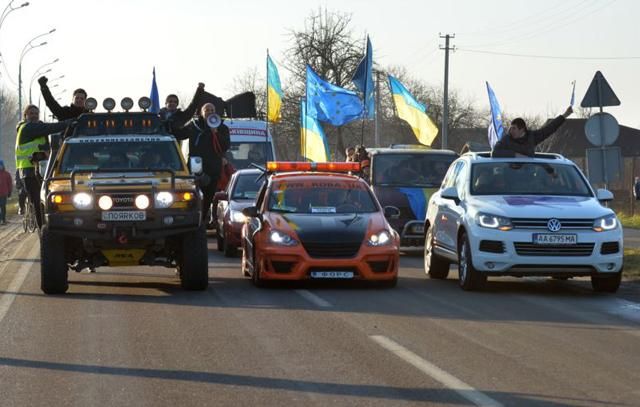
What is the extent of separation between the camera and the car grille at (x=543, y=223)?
50.3ft

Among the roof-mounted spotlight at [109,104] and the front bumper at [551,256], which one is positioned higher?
the roof-mounted spotlight at [109,104]

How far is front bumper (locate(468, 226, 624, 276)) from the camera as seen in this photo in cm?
1526

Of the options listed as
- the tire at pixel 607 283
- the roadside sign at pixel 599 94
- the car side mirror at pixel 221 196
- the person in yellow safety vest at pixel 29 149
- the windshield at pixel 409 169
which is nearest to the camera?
the tire at pixel 607 283

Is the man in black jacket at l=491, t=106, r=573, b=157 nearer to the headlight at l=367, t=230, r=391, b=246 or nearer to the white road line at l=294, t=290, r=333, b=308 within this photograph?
the headlight at l=367, t=230, r=391, b=246

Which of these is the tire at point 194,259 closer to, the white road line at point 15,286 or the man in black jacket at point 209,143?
the white road line at point 15,286

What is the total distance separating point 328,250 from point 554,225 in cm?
257

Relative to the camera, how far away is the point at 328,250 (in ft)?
52.1

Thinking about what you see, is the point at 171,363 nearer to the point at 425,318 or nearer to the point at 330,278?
the point at 425,318

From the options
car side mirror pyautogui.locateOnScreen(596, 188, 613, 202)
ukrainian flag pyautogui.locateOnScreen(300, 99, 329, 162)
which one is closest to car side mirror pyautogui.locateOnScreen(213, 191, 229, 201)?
car side mirror pyautogui.locateOnScreen(596, 188, 613, 202)

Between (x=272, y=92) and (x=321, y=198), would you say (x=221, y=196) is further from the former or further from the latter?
(x=272, y=92)

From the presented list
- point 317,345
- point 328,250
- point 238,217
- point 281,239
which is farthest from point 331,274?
point 238,217

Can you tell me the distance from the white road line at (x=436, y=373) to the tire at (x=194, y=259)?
173 inches

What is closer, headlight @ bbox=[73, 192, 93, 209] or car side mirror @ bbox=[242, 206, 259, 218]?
headlight @ bbox=[73, 192, 93, 209]

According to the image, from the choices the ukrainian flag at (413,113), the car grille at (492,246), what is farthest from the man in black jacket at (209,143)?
the ukrainian flag at (413,113)
